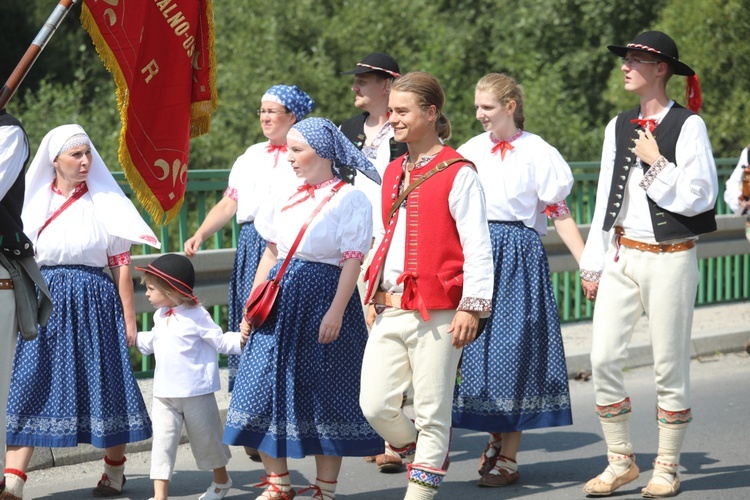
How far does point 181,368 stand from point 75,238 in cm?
85

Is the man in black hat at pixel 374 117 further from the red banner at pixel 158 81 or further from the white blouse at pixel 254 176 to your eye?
the red banner at pixel 158 81

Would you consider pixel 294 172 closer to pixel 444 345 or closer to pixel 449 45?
pixel 444 345

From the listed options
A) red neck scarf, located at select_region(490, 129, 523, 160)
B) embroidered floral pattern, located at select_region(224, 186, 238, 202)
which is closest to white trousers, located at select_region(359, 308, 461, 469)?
red neck scarf, located at select_region(490, 129, 523, 160)

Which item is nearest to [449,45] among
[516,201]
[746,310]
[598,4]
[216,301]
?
[598,4]

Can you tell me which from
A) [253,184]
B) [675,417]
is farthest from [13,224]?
[675,417]

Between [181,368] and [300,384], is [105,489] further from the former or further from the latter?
[300,384]

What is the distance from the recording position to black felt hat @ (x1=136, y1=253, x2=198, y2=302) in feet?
19.4

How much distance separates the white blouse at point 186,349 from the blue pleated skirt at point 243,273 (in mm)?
1191

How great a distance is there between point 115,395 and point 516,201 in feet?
7.63

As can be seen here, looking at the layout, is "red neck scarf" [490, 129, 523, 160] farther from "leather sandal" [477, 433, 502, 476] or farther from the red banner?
the red banner

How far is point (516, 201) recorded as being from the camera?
6.68 m

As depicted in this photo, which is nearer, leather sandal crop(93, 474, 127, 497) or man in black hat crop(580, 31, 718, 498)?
man in black hat crop(580, 31, 718, 498)

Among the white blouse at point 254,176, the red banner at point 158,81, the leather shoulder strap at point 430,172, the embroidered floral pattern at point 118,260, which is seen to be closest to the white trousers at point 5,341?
the red banner at point 158,81

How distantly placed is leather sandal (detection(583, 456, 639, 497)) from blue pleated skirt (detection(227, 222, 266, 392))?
219 centimetres
